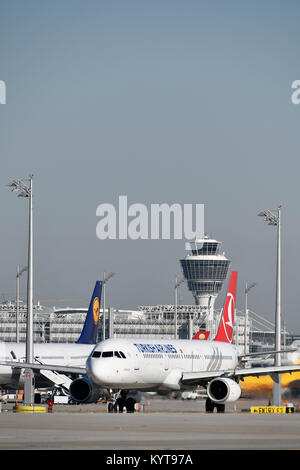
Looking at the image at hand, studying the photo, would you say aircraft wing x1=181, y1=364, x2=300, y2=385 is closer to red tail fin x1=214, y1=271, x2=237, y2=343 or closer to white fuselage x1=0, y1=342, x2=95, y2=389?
red tail fin x1=214, y1=271, x2=237, y2=343

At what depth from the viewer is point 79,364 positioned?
250ft

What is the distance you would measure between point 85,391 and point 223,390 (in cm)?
799

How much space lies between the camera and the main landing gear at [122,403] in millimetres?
55125

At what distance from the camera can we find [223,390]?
5591 cm

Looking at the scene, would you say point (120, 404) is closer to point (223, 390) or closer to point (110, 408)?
point (110, 408)

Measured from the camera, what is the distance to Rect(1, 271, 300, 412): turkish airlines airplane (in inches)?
2089

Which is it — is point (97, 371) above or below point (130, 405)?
above

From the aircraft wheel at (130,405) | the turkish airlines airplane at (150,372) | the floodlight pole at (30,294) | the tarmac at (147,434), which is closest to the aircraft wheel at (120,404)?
the turkish airlines airplane at (150,372)

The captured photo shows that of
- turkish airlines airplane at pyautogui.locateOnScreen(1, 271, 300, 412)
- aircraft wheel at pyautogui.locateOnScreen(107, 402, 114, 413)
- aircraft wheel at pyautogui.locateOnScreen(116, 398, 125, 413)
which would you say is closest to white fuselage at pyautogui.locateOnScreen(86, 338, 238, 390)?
turkish airlines airplane at pyautogui.locateOnScreen(1, 271, 300, 412)

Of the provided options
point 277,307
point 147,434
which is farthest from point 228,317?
point 147,434

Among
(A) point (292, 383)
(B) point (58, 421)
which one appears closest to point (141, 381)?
(B) point (58, 421)

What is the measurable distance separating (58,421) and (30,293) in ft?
65.4

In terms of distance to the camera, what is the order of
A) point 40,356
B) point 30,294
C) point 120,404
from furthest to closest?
point 40,356, point 30,294, point 120,404

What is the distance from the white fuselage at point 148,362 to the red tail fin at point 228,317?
5.82 metres
